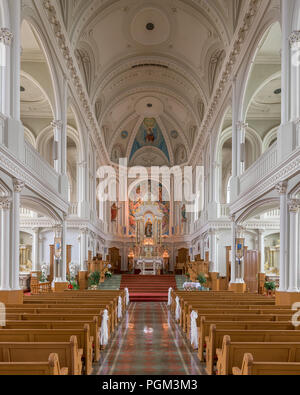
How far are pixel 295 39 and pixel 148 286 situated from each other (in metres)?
16.2

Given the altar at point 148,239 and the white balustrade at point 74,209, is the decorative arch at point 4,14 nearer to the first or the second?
the white balustrade at point 74,209

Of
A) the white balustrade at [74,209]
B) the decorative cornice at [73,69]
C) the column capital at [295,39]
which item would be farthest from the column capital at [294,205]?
the white balustrade at [74,209]

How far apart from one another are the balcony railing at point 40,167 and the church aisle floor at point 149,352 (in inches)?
230

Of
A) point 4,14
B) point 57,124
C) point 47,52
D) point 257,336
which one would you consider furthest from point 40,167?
point 257,336

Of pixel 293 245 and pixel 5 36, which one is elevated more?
pixel 5 36

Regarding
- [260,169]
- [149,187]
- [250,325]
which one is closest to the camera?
[250,325]

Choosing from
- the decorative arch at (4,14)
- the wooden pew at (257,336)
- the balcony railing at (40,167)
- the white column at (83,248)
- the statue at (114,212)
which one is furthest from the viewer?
the statue at (114,212)

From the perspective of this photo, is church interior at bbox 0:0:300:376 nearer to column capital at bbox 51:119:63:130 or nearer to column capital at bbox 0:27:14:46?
column capital at bbox 0:27:14:46

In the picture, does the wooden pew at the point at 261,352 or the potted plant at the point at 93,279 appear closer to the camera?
the wooden pew at the point at 261,352

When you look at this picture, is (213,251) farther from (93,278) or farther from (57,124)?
(57,124)

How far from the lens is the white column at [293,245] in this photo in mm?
11078

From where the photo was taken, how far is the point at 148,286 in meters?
23.4

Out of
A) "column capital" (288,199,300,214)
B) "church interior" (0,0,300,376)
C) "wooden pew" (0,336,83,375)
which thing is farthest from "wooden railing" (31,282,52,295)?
"wooden pew" (0,336,83,375)
